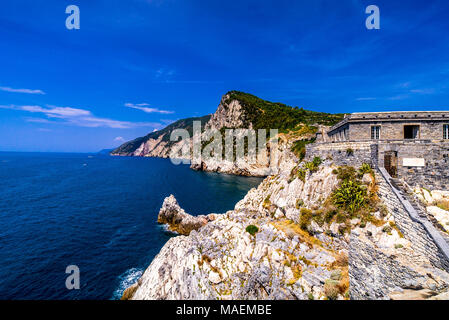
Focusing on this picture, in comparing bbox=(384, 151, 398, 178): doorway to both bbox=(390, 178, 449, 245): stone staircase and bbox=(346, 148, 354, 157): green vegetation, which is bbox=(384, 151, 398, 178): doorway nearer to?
bbox=(390, 178, 449, 245): stone staircase

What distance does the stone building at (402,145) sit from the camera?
1797 cm

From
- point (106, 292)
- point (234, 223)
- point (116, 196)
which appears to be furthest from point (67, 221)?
point (234, 223)

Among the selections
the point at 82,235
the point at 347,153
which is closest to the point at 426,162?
the point at 347,153

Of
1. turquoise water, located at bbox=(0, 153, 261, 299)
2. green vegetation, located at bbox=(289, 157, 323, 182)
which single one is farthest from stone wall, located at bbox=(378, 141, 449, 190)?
turquoise water, located at bbox=(0, 153, 261, 299)

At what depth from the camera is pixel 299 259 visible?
1780cm

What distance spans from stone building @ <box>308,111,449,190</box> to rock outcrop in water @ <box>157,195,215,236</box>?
2410cm

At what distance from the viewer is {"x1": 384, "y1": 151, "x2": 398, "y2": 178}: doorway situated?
62.9 feet

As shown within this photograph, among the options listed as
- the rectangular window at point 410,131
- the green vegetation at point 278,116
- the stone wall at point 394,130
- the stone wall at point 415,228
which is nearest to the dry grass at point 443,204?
the stone wall at point 415,228

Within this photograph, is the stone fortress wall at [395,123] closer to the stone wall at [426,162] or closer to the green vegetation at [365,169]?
the stone wall at [426,162]

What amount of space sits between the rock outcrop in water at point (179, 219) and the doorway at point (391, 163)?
2845cm

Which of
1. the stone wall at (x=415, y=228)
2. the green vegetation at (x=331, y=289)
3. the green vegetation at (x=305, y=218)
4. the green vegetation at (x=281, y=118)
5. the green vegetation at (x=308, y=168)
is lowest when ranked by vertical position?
the green vegetation at (x=331, y=289)

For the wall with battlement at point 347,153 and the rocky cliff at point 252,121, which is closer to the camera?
the wall with battlement at point 347,153

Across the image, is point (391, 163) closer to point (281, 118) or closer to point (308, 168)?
point (308, 168)

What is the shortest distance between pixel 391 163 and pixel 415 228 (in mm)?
8085
